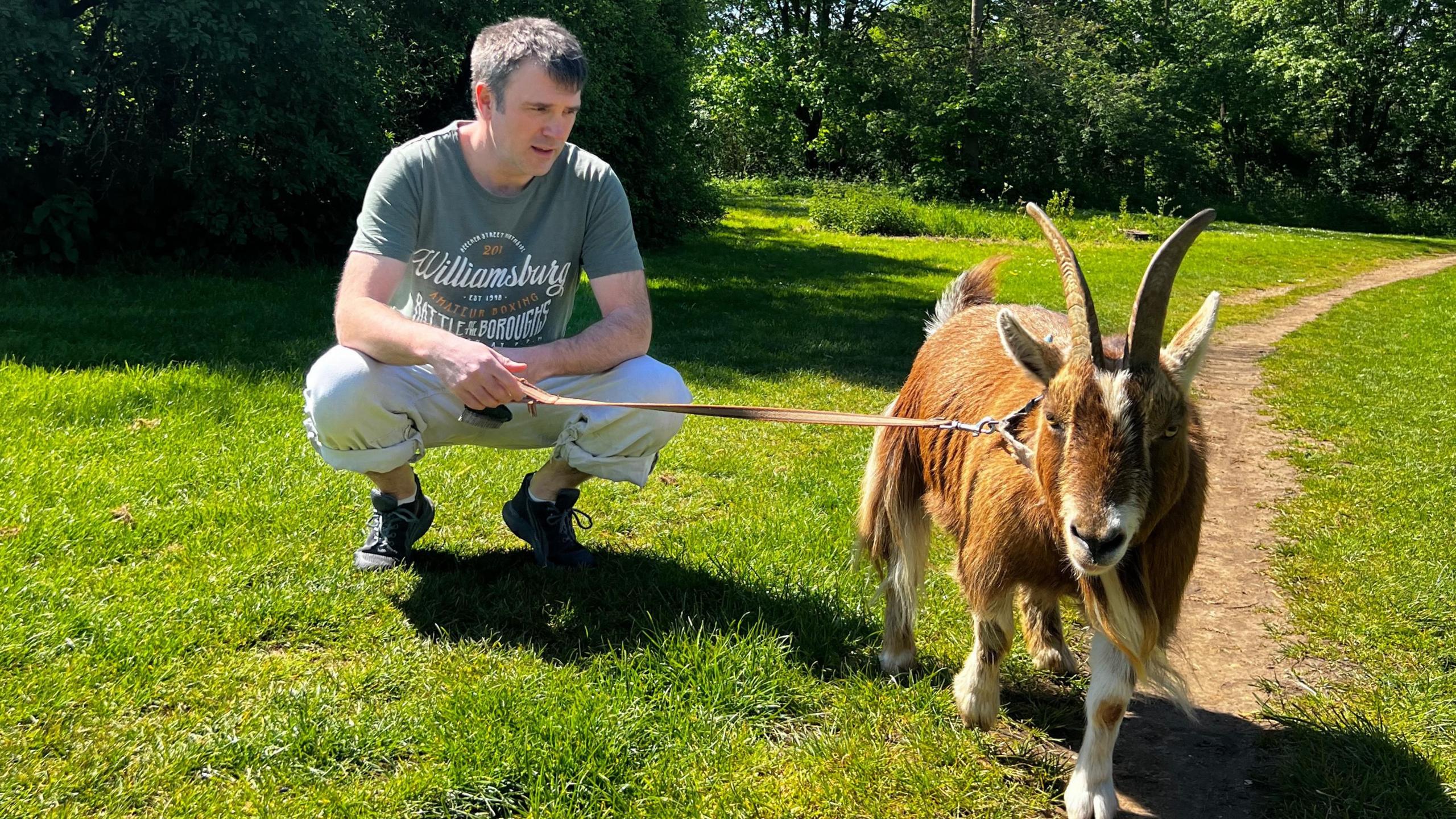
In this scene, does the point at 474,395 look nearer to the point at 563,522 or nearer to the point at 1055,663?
the point at 563,522

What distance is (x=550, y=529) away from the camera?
396cm

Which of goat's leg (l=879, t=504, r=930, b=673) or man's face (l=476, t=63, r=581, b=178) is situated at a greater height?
man's face (l=476, t=63, r=581, b=178)

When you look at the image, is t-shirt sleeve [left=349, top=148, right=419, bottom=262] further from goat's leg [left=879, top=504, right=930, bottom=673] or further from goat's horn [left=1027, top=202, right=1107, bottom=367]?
goat's horn [left=1027, top=202, right=1107, bottom=367]

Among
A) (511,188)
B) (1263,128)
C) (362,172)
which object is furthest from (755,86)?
(511,188)

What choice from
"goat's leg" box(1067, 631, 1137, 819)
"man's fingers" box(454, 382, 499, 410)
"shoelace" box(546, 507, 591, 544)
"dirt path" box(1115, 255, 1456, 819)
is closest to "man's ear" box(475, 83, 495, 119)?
"man's fingers" box(454, 382, 499, 410)

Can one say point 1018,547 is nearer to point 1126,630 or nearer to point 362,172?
point 1126,630

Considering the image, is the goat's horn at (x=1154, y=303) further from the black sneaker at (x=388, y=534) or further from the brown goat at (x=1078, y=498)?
the black sneaker at (x=388, y=534)

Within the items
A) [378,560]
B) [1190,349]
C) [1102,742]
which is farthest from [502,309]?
[1102,742]

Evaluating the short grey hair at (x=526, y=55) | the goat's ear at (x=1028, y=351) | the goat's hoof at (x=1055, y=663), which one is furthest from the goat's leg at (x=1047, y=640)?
the short grey hair at (x=526, y=55)

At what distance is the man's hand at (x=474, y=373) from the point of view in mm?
3156

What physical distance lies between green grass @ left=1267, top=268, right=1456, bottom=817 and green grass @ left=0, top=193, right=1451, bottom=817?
2.49 ft

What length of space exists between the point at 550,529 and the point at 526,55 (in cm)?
176

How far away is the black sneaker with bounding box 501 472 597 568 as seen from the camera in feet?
12.9

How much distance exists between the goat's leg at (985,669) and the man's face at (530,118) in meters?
2.11
